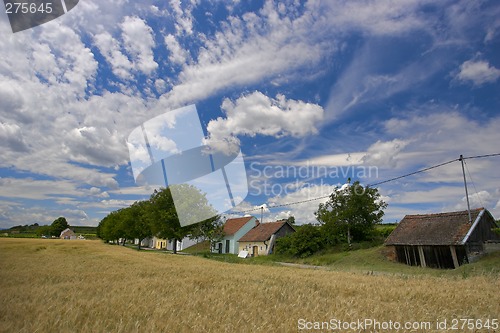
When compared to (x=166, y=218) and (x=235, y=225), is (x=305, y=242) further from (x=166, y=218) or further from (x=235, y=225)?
(x=235, y=225)

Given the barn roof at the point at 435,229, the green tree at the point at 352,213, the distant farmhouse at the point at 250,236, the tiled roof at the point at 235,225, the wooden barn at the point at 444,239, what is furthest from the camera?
the tiled roof at the point at 235,225

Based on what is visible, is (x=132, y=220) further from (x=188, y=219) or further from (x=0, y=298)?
(x=0, y=298)

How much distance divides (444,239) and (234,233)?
3812cm

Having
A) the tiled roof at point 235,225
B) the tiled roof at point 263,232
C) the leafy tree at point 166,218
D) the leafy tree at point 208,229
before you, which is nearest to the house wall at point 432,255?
the tiled roof at point 263,232

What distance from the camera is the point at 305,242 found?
132ft

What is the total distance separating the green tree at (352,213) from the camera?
130 feet

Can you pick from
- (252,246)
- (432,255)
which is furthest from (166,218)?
(432,255)

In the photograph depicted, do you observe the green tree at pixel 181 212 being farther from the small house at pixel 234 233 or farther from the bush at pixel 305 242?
the bush at pixel 305 242

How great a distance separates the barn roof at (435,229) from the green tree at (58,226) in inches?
6247

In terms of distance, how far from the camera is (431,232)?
29344 millimetres

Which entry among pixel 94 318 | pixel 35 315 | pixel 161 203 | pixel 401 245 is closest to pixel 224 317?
pixel 94 318

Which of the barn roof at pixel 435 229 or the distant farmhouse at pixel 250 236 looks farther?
the distant farmhouse at pixel 250 236

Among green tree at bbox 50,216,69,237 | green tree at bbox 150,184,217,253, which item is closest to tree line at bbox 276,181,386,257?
green tree at bbox 150,184,217,253

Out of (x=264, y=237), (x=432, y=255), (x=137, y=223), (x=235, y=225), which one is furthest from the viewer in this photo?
(x=137, y=223)
